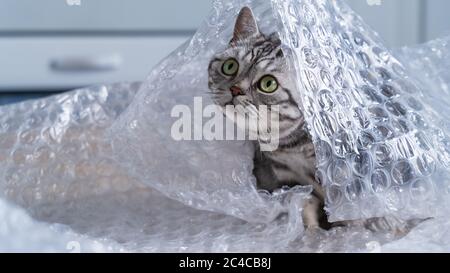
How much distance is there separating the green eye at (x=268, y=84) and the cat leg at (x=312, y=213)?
14 cm

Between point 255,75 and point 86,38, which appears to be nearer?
point 255,75

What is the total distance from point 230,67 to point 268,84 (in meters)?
0.07

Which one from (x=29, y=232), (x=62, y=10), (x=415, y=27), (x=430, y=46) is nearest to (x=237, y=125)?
(x=29, y=232)

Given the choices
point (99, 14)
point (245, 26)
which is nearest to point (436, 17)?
point (99, 14)

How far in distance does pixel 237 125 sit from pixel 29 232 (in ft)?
0.97

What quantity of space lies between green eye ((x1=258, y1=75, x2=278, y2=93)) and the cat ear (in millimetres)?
77

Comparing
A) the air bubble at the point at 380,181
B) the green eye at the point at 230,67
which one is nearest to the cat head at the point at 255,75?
the green eye at the point at 230,67

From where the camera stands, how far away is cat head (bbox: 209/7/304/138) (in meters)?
0.81

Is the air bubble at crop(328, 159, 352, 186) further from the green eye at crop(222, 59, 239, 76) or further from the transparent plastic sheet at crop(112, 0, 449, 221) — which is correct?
the green eye at crop(222, 59, 239, 76)

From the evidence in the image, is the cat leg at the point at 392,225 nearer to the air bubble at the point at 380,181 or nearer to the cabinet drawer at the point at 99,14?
the air bubble at the point at 380,181

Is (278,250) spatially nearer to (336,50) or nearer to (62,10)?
(336,50)

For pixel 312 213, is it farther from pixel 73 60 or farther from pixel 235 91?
pixel 73 60

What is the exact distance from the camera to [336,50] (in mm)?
820

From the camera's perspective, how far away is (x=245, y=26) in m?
0.86
